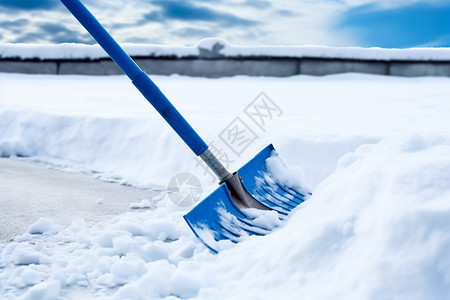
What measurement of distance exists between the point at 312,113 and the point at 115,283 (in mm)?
2626

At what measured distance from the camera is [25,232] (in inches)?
70.6

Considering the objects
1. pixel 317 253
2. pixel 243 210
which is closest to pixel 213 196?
pixel 243 210

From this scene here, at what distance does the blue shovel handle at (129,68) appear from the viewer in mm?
1740

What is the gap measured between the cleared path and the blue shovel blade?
1.93 feet

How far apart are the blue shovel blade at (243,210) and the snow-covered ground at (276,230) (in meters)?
0.06

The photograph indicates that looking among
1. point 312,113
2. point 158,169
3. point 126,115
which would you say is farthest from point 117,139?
point 312,113

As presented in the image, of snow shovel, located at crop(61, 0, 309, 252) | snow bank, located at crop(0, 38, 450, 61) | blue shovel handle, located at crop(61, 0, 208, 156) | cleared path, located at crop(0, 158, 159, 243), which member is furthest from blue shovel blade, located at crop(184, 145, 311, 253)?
snow bank, located at crop(0, 38, 450, 61)

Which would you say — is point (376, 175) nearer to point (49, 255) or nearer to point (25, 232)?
point (49, 255)

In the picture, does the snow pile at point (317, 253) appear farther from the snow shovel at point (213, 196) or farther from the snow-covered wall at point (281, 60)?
the snow-covered wall at point (281, 60)

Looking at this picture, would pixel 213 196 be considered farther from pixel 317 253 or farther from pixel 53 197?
pixel 53 197

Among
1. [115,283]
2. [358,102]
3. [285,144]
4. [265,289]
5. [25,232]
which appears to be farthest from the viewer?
[358,102]

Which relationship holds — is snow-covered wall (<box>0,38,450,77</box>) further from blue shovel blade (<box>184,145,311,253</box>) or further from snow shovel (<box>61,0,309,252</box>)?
snow shovel (<box>61,0,309,252</box>)

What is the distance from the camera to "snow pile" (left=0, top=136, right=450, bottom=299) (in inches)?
42.8

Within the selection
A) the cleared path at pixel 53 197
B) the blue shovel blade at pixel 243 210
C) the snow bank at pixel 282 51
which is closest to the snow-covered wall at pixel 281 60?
the snow bank at pixel 282 51
